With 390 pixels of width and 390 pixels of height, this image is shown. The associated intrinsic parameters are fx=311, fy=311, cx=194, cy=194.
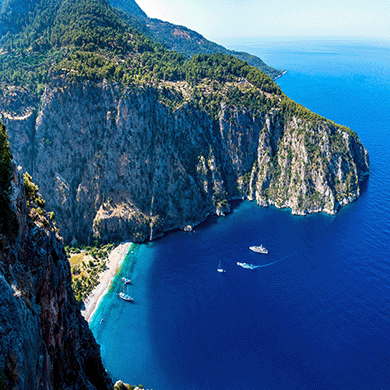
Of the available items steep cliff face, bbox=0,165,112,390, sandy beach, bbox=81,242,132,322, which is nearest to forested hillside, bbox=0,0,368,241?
sandy beach, bbox=81,242,132,322

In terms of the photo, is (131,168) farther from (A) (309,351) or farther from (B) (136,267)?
(A) (309,351)

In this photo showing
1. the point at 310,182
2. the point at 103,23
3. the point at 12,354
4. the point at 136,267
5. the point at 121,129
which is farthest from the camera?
the point at 103,23

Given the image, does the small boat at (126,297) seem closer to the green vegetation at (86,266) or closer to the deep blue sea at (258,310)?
the deep blue sea at (258,310)

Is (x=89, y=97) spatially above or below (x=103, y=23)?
below

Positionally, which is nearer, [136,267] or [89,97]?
[136,267]

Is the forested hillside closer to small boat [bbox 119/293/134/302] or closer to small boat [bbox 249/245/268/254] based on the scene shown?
small boat [bbox 119/293/134/302]

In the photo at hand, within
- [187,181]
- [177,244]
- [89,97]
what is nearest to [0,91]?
[89,97]
